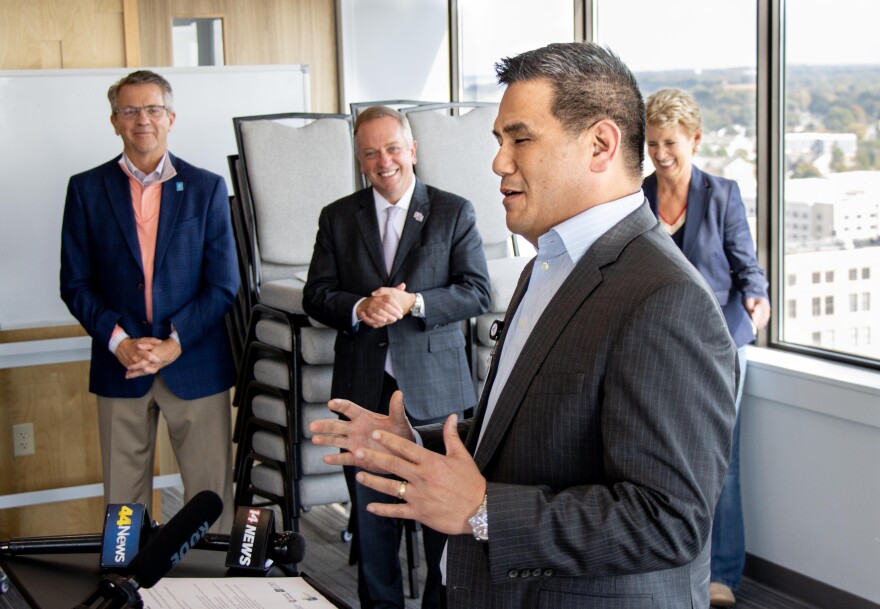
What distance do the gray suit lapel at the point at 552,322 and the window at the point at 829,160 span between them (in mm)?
2110

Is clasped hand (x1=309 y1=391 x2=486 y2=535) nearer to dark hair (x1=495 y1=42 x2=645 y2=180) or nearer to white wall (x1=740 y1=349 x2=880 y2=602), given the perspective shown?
dark hair (x1=495 y1=42 x2=645 y2=180)

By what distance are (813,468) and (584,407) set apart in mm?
2270

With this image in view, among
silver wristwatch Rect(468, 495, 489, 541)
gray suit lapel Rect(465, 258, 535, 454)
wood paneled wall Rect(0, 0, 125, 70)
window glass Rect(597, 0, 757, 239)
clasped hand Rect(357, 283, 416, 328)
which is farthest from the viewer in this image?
wood paneled wall Rect(0, 0, 125, 70)

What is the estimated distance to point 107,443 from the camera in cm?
341

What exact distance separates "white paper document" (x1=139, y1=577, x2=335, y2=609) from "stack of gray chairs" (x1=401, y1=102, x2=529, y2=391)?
2301 millimetres

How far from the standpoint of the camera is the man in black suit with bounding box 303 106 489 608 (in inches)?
124

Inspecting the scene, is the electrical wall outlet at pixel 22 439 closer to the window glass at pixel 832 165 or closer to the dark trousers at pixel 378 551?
the dark trousers at pixel 378 551

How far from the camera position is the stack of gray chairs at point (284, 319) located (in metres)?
3.63

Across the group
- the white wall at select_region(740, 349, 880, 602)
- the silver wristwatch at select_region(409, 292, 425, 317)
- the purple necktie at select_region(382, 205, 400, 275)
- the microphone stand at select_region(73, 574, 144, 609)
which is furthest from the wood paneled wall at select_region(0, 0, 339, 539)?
the microphone stand at select_region(73, 574, 144, 609)

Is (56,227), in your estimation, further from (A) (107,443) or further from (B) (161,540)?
(B) (161,540)

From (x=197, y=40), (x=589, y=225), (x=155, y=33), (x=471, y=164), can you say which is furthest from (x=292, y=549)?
(x=197, y=40)

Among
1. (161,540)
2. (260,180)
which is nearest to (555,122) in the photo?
(161,540)

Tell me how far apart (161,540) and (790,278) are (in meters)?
2.81

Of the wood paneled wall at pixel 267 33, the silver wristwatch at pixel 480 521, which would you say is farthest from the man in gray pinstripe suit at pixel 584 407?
the wood paneled wall at pixel 267 33
